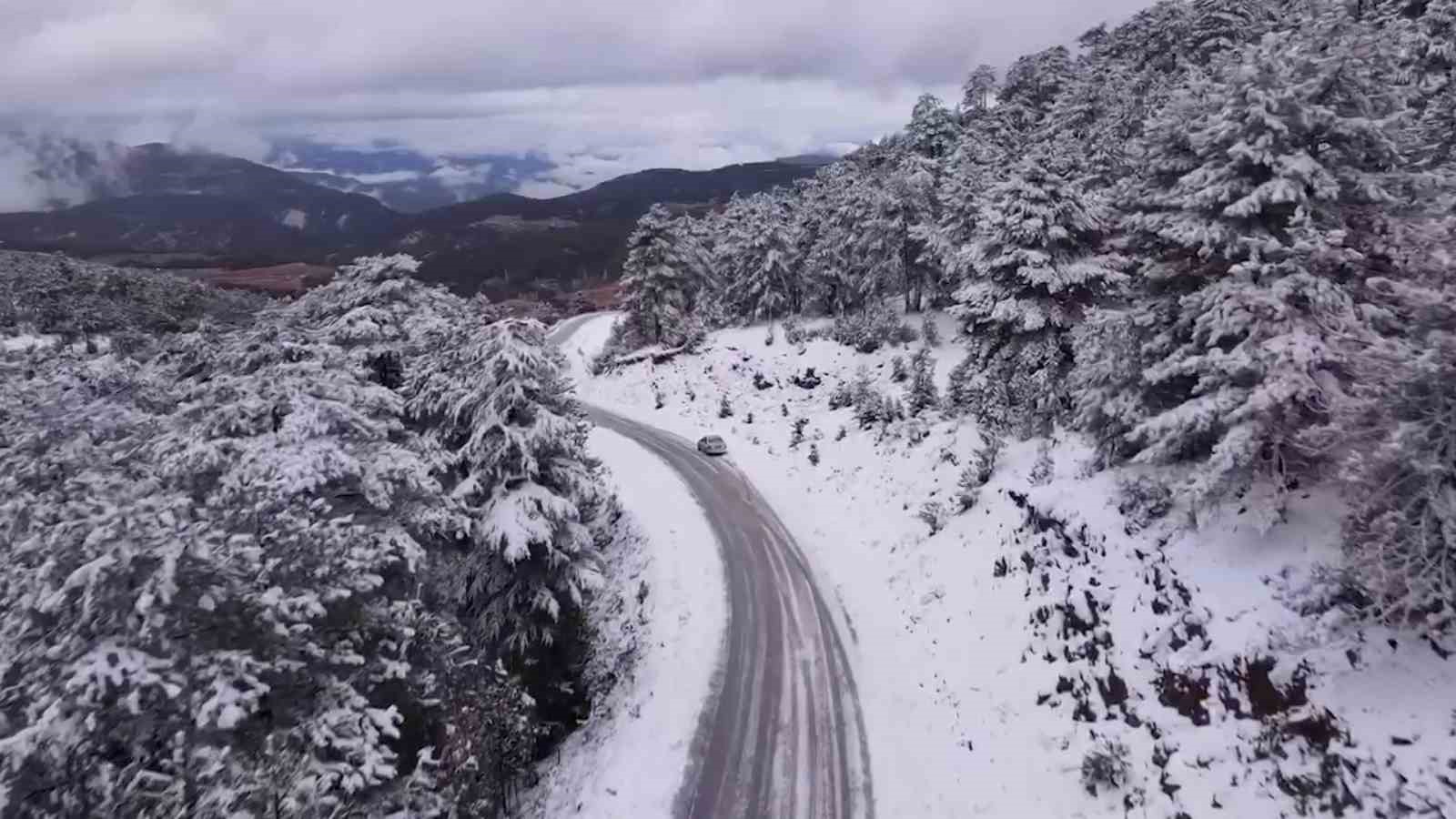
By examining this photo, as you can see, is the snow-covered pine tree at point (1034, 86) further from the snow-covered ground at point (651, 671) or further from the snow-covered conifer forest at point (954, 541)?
the snow-covered ground at point (651, 671)

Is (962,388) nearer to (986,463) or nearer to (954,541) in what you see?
(986,463)

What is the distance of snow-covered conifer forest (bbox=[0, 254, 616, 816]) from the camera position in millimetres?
7703

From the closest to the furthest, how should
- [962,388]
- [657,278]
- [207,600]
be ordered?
[207,600]
[962,388]
[657,278]

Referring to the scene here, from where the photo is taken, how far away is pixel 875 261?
1929 inches

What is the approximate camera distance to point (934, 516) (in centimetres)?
2153

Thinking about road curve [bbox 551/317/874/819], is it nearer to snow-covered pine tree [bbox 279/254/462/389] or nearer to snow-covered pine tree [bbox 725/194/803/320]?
snow-covered pine tree [bbox 279/254/462/389]

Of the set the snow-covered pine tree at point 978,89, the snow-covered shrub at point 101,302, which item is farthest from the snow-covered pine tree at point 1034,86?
the snow-covered shrub at point 101,302

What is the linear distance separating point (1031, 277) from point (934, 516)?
357 inches

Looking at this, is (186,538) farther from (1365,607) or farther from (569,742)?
(1365,607)

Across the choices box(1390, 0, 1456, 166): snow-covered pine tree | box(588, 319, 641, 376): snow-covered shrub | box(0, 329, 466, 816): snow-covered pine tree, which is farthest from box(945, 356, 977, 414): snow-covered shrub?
box(588, 319, 641, 376): snow-covered shrub

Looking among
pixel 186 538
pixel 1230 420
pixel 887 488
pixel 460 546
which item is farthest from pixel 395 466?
pixel 887 488

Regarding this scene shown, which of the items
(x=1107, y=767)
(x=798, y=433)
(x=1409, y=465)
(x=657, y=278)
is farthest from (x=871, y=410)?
(x=657, y=278)

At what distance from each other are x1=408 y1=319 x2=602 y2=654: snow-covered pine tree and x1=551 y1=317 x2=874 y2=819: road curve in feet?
15.5

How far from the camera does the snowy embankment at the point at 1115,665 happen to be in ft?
32.4
